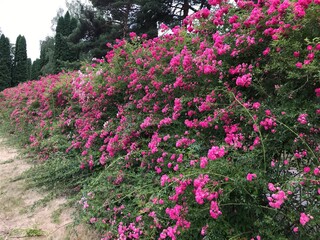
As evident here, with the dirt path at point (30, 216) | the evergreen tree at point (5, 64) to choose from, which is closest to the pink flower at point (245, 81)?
the dirt path at point (30, 216)

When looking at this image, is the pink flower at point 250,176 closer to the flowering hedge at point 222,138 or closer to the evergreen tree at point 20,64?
the flowering hedge at point 222,138

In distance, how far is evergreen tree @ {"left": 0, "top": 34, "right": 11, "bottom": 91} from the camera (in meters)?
25.1

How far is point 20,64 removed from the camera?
2769 cm

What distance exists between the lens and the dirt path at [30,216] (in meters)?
2.69

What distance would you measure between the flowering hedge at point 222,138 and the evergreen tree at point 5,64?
81.2 feet

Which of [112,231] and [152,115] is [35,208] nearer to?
[112,231]

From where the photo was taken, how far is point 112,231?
2422mm

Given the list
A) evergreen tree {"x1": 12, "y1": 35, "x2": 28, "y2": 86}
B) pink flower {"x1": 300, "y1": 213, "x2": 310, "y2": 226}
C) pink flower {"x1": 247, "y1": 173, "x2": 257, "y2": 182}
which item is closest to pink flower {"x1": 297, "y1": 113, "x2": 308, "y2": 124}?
pink flower {"x1": 247, "y1": 173, "x2": 257, "y2": 182}

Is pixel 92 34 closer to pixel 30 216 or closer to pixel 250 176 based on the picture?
pixel 30 216

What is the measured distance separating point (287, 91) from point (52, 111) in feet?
16.8

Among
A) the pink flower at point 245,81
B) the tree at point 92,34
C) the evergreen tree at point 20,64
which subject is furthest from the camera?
the evergreen tree at point 20,64

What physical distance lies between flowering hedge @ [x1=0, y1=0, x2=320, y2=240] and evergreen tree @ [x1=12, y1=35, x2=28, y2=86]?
26864 mm

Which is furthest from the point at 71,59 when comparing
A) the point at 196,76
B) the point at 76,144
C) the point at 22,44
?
the point at 196,76

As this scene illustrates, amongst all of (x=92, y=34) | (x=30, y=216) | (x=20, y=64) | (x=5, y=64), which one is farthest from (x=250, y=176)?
(x=20, y=64)
